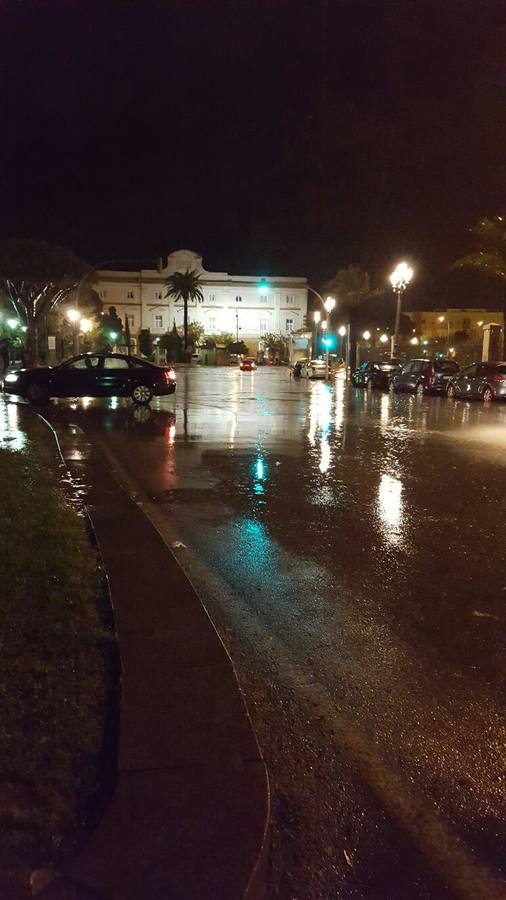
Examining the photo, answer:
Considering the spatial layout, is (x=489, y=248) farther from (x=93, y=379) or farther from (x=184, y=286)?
(x=184, y=286)

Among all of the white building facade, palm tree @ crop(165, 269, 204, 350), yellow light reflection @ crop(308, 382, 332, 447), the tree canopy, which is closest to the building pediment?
the white building facade

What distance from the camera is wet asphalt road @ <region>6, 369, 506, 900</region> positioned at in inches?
106

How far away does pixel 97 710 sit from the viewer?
131 inches

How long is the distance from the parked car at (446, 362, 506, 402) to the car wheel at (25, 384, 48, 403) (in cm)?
1559

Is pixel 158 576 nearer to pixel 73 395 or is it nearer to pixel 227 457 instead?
pixel 227 457

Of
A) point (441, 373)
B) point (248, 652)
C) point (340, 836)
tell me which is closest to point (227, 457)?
point (248, 652)

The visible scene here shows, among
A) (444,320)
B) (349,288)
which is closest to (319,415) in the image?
(349,288)

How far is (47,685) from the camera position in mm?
3459

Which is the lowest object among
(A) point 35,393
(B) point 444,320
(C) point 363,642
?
(C) point 363,642

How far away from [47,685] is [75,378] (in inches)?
722

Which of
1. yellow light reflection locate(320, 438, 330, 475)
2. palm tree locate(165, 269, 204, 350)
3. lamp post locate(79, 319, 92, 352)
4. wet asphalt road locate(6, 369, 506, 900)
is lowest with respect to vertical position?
wet asphalt road locate(6, 369, 506, 900)

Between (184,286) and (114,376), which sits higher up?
(184,286)

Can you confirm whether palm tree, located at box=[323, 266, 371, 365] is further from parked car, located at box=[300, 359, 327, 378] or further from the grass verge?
the grass verge

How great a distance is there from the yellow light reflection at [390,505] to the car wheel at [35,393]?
534 inches
